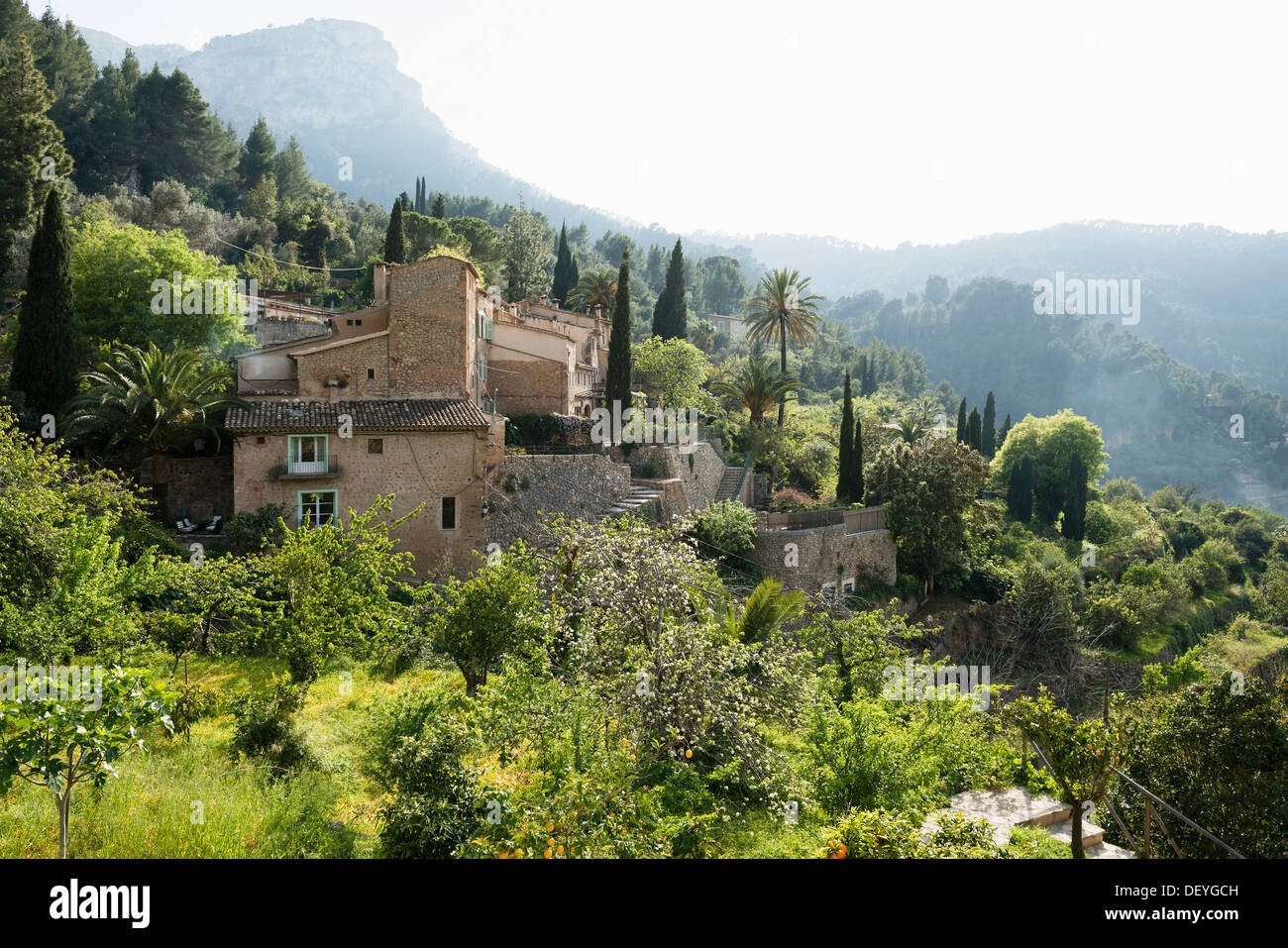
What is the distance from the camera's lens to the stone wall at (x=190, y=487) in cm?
2381

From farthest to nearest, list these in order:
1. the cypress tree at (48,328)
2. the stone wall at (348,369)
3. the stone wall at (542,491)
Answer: the stone wall at (348,369)
the stone wall at (542,491)
the cypress tree at (48,328)

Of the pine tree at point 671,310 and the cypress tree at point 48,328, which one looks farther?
the pine tree at point 671,310

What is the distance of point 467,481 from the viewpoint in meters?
24.2

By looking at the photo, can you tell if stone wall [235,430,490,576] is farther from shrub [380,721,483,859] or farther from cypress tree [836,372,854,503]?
cypress tree [836,372,854,503]

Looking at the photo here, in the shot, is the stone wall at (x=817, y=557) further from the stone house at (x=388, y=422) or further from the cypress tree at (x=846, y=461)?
the stone house at (x=388, y=422)

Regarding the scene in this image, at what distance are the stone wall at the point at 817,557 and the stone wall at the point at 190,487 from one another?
18.2 meters

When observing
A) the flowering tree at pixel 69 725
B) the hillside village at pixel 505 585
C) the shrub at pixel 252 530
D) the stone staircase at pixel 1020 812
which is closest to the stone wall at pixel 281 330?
the hillside village at pixel 505 585

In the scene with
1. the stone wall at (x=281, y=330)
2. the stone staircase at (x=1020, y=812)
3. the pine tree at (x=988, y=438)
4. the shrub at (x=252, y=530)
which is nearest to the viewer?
the stone staircase at (x=1020, y=812)

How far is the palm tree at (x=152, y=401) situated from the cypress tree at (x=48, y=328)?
2.99 ft

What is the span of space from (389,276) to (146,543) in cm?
1199

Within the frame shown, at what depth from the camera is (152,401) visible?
2289 cm

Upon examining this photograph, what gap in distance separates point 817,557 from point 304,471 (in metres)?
18.0

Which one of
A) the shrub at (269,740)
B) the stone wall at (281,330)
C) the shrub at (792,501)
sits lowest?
the shrub at (269,740)

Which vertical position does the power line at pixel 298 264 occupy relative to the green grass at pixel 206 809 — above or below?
above
